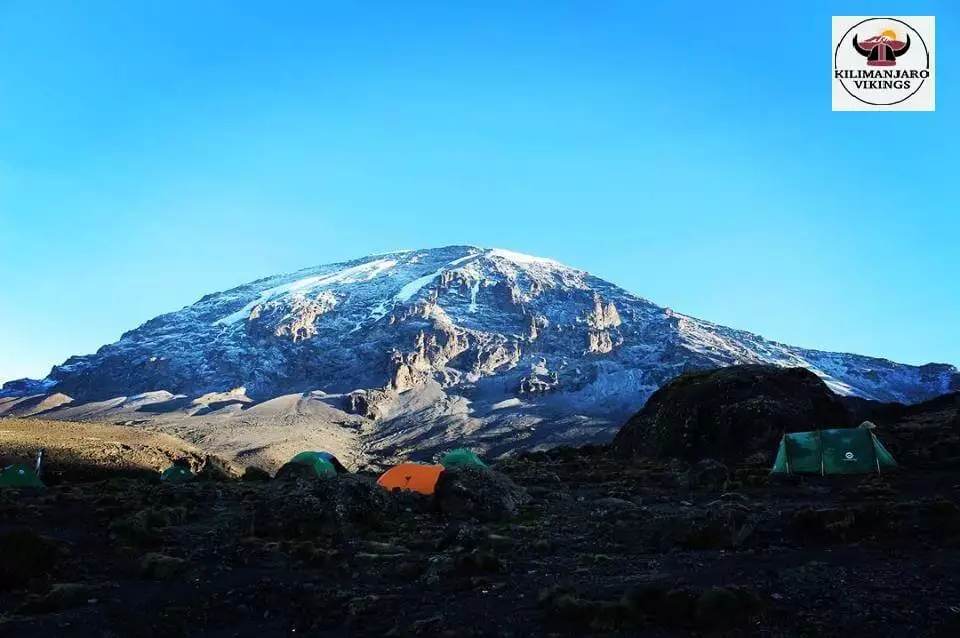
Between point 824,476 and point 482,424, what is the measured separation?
447 feet

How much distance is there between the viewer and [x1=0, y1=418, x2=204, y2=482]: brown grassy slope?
2152 inches

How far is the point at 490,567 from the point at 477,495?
799 centimetres

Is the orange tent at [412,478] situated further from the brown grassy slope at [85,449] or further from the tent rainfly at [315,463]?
the brown grassy slope at [85,449]

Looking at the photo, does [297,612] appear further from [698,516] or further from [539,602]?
[698,516]

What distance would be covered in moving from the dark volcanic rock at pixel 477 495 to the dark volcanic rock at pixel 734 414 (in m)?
17.0

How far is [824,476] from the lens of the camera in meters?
23.7

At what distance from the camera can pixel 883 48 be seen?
1045 inches

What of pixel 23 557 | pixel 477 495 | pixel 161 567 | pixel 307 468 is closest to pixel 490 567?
pixel 161 567

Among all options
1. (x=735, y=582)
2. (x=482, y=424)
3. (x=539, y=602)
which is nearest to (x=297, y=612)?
(x=539, y=602)

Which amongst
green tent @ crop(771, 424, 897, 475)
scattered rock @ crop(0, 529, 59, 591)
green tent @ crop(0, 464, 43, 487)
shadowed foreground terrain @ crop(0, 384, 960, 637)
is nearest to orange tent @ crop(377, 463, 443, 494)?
shadowed foreground terrain @ crop(0, 384, 960, 637)

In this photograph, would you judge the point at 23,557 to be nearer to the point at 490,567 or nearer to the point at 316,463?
the point at 490,567

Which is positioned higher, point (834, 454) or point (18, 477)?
point (834, 454)

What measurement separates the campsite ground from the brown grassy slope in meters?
35.6

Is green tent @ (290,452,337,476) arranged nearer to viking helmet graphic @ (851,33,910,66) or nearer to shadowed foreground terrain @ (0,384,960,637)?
shadowed foreground terrain @ (0,384,960,637)
